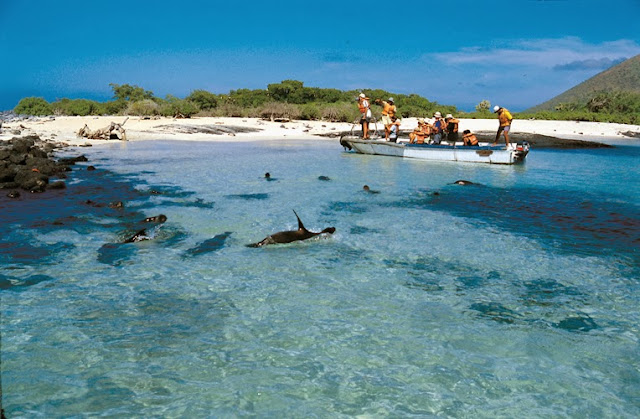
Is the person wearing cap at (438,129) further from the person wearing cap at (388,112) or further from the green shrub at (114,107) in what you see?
the green shrub at (114,107)

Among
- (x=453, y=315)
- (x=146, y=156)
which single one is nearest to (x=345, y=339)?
(x=453, y=315)

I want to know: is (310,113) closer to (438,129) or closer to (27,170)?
(438,129)

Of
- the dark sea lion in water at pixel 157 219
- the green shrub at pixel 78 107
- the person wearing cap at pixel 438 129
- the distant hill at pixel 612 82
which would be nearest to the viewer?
the dark sea lion in water at pixel 157 219

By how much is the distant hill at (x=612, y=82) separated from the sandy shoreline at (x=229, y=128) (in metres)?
76.2

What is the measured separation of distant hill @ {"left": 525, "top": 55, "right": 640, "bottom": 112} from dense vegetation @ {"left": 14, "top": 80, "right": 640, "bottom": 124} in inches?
2191

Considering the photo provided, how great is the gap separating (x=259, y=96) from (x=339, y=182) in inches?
1883

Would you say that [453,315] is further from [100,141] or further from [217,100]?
[217,100]

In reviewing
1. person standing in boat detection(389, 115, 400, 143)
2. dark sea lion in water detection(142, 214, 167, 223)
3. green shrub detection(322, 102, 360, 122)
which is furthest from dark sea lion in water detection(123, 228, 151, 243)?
green shrub detection(322, 102, 360, 122)

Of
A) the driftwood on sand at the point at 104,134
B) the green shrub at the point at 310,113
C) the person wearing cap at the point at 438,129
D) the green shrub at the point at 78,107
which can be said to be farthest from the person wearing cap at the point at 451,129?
the green shrub at the point at 78,107

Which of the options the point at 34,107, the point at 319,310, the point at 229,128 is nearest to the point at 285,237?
the point at 319,310

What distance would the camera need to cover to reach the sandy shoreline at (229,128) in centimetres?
3819

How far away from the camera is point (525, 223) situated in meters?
11.8

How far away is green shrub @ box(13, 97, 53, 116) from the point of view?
202 ft

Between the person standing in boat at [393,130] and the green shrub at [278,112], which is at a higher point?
the green shrub at [278,112]
